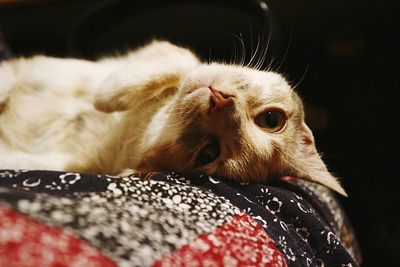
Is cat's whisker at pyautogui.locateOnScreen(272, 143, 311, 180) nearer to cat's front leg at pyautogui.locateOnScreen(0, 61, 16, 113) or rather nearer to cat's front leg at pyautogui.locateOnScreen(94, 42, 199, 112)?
cat's front leg at pyautogui.locateOnScreen(94, 42, 199, 112)

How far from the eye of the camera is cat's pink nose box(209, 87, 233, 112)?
1.04m

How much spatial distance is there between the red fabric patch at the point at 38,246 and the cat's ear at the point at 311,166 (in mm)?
873

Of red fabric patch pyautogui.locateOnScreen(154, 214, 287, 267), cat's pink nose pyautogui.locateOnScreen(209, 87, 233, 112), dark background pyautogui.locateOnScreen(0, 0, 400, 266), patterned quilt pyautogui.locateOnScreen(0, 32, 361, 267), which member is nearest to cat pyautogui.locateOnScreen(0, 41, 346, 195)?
cat's pink nose pyautogui.locateOnScreen(209, 87, 233, 112)

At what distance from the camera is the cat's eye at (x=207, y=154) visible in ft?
3.67

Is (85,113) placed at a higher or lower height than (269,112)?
lower

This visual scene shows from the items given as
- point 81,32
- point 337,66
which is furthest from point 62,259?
point 337,66

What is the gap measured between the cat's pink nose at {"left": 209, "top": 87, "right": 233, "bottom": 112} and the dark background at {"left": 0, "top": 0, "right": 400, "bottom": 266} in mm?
918

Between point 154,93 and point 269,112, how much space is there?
1.34ft

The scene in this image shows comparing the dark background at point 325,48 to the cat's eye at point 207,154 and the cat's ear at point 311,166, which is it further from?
the cat's eye at point 207,154

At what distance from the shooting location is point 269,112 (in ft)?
3.77

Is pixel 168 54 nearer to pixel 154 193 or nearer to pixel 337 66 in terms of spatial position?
pixel 154 193

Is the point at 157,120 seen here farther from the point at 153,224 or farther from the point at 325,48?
the point at 325,48

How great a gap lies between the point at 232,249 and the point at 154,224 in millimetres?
142

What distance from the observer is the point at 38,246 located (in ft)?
1.48
